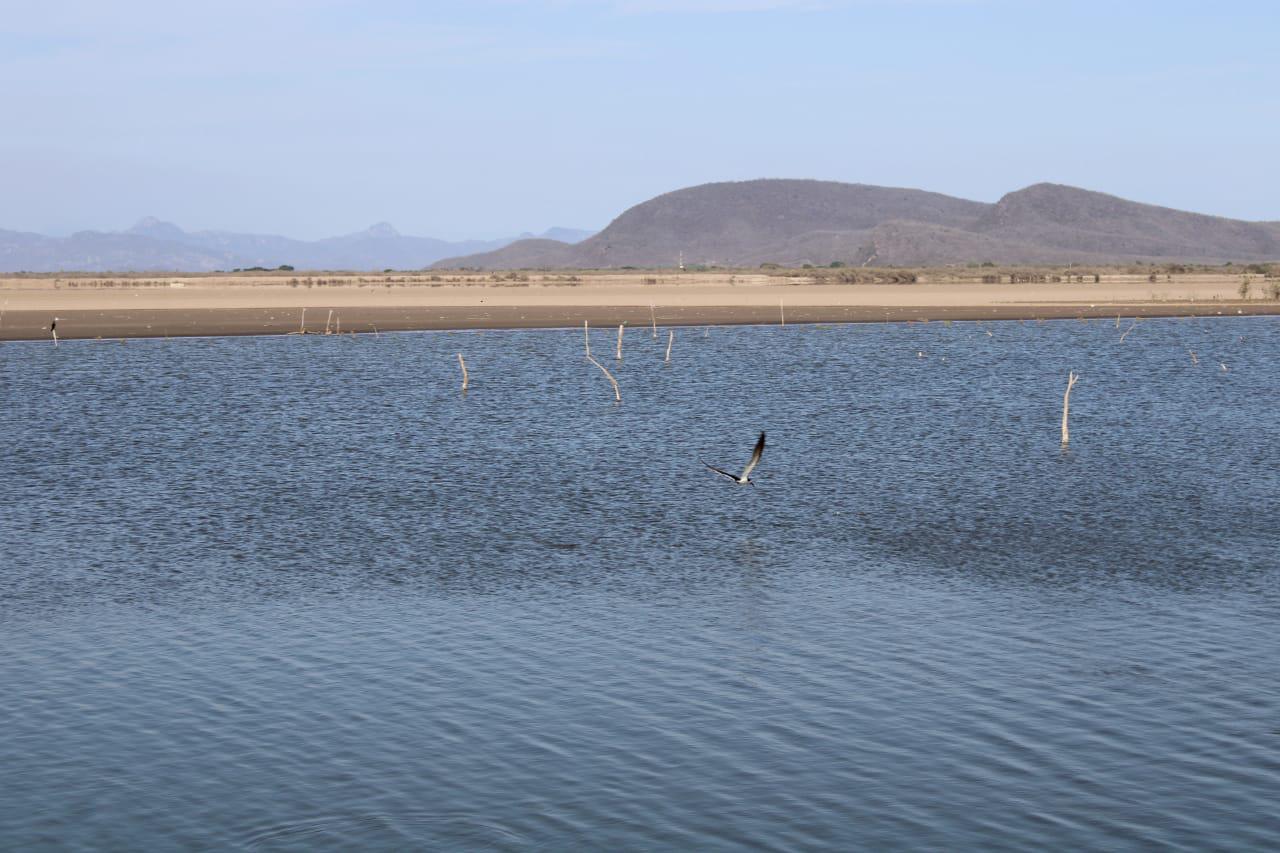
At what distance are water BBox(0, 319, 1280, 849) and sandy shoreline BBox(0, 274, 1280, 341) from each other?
5129cm

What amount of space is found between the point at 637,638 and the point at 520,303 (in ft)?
310

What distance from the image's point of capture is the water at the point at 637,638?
42.5 feet

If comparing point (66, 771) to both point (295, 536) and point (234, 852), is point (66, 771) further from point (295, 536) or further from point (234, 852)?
point (295, 536)

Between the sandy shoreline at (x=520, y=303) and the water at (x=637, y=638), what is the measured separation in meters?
51.3

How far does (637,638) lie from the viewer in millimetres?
18625

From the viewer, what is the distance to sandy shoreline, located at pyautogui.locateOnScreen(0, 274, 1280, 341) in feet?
303

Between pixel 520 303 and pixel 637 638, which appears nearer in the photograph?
pixel 637 638

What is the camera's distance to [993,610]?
65.5ft

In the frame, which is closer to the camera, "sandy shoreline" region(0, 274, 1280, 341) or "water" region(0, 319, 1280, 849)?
"water" region(0, 319, 1280, 849)

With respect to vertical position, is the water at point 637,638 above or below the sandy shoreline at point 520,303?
below

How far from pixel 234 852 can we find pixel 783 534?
15117mm

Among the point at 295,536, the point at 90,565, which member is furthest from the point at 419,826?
the point at 295,536

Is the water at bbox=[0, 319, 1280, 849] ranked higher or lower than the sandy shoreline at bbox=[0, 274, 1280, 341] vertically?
lower

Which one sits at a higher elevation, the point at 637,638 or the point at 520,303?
the point at 520,303
